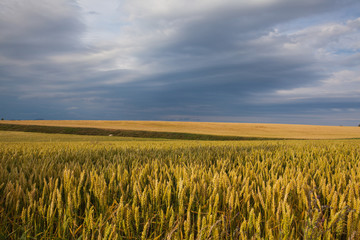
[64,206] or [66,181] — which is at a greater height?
[66,181]

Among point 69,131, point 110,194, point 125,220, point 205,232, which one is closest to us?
point 205,232

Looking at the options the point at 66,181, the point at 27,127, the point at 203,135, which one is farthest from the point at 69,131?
the point at 66,181

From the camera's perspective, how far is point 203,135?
30.6m

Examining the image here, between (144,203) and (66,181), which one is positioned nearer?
(144,203)

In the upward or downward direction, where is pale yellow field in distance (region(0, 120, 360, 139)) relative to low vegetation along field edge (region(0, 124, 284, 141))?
upward

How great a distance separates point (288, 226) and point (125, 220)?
1.01 m

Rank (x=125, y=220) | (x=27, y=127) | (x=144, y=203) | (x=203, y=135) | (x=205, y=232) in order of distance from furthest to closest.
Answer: (x=27, y=127)
(x=203, y=135)
(x=144, y=203)
(x=125, y=220)
(x=205, y=232)

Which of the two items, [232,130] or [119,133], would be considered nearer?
[119,133]

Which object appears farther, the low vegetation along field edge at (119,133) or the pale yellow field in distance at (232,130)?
the pale yellow field in distance at (232,130)

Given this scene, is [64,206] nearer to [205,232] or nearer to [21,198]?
[21,198]

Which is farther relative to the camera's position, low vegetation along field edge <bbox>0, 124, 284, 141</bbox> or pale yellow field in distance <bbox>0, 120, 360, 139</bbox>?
pale yellow field in distance <bbox>0, 120, 360, 139</bbox>

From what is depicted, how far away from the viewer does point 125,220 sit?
1419mm

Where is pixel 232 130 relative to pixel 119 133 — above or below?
above

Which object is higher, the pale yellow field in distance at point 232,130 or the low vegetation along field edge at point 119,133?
the pale yellow field in distance at point 232,130
